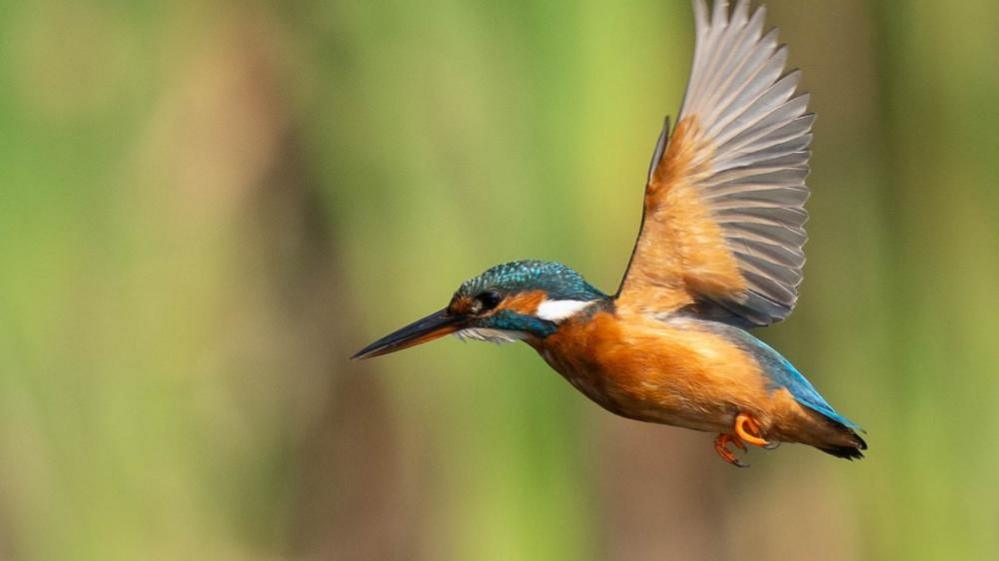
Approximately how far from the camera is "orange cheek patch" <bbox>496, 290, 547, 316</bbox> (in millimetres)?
1492

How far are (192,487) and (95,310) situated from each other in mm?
335

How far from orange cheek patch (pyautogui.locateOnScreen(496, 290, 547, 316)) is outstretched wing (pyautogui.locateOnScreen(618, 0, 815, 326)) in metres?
0.08

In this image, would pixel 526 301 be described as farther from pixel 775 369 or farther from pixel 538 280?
pixel 775 369

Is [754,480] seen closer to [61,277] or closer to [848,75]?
[848,75]

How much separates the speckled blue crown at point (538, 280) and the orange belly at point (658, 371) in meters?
0.04

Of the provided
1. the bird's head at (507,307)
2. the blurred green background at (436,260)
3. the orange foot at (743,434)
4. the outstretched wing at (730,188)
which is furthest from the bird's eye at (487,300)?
the blurred green background at (436,260)

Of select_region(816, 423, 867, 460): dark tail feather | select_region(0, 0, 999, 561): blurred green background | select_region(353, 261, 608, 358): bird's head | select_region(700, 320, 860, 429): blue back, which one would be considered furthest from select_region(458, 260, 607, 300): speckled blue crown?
select_region(0, 0, 999, 561): blurred green background

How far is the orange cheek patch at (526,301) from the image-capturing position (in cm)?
149

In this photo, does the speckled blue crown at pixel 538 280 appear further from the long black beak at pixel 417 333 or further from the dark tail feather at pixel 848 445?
the dark tail feather at pixel 848 445

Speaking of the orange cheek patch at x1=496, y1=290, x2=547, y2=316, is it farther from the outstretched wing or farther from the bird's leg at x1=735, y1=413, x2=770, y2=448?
the bird's leg at x1=735, y1=413, x2=770, y2=448

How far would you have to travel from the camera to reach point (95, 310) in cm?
239

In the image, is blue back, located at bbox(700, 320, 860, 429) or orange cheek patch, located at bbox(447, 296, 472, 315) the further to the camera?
blue back, located at bbox(700, 320, 860, 429)

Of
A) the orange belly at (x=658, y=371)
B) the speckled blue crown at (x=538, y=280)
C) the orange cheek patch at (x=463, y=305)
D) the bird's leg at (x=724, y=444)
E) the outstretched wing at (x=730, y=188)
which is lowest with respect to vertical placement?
the bird's leg at (x=724, y=444)

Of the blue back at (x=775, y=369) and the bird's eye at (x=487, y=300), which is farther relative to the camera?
the blue back at (x=775, y=369)
